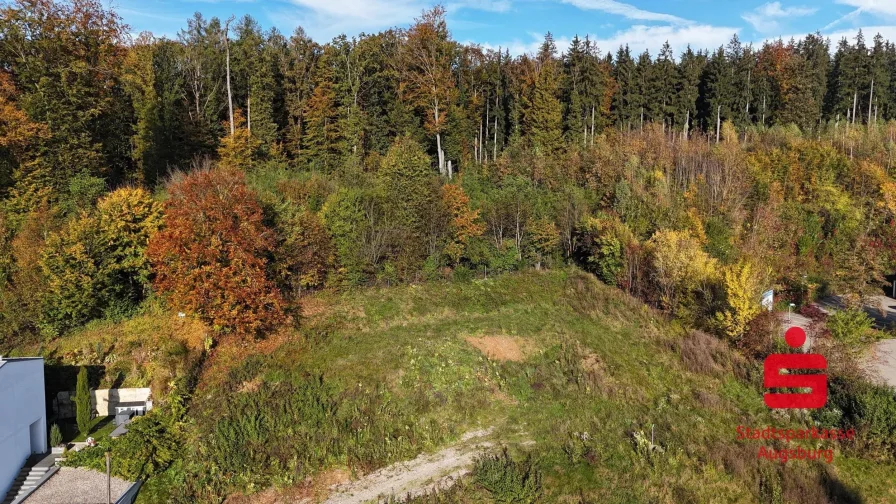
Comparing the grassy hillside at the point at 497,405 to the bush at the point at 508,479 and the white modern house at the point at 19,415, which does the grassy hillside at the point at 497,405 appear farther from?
the white modern house at the point at 19,415

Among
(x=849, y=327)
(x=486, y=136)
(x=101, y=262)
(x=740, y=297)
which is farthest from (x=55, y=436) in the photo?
(x=486, y=136)

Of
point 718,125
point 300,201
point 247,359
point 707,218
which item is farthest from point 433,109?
point 718,125

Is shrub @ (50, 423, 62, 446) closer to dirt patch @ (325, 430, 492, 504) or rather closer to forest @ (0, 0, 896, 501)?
forest @ (0, 0, 896, 501)

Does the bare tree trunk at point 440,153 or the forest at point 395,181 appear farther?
the bare tree trunk at point 440,153

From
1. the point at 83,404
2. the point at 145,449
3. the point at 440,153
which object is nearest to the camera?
the point at 145,449

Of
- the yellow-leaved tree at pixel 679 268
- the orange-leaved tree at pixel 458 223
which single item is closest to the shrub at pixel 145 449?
the orange-leaved tree at pixel 458 223

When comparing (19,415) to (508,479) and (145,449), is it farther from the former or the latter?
(508,479)

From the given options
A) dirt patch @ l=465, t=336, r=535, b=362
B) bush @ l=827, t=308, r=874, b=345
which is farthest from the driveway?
dirt patch @ l=465, t=336, r=535, b=362
